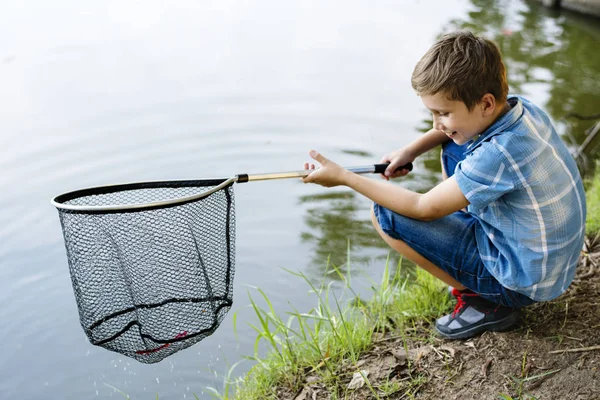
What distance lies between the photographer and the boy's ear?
87.4 inches

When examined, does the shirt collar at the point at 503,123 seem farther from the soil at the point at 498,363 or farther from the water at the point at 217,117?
the water at the point at 217,117

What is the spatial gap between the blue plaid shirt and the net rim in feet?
2.56

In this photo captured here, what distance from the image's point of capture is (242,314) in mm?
3492

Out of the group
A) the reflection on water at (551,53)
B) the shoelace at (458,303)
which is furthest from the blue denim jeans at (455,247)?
the reflection on water at (551,53)

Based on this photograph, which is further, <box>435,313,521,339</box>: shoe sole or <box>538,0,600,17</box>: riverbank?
<box>538,0,600,17</box>: riverbank

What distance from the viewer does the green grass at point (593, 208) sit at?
334 centimetres

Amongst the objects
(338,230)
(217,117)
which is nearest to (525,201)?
(338,230)

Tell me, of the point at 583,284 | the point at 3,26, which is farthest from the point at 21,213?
the point at 3,26

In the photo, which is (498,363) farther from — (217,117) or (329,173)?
(217,117)

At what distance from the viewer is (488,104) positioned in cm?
223

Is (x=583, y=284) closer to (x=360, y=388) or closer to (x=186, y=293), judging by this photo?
(x=360, y=388)

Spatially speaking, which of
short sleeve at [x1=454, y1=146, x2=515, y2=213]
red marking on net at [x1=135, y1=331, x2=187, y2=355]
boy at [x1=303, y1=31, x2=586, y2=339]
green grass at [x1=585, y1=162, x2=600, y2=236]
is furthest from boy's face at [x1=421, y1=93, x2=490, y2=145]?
green grass at [x1=585, y1=162, x2=600, y2=236]

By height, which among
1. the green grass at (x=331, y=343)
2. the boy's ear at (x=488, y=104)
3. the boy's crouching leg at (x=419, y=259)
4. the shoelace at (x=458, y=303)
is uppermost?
the boy's ear at (x=488, y=104)

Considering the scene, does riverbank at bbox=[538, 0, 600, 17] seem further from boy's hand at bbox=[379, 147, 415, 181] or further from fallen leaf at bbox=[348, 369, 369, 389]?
fallen leaf at bbox=[348, 369, 369, 389]
